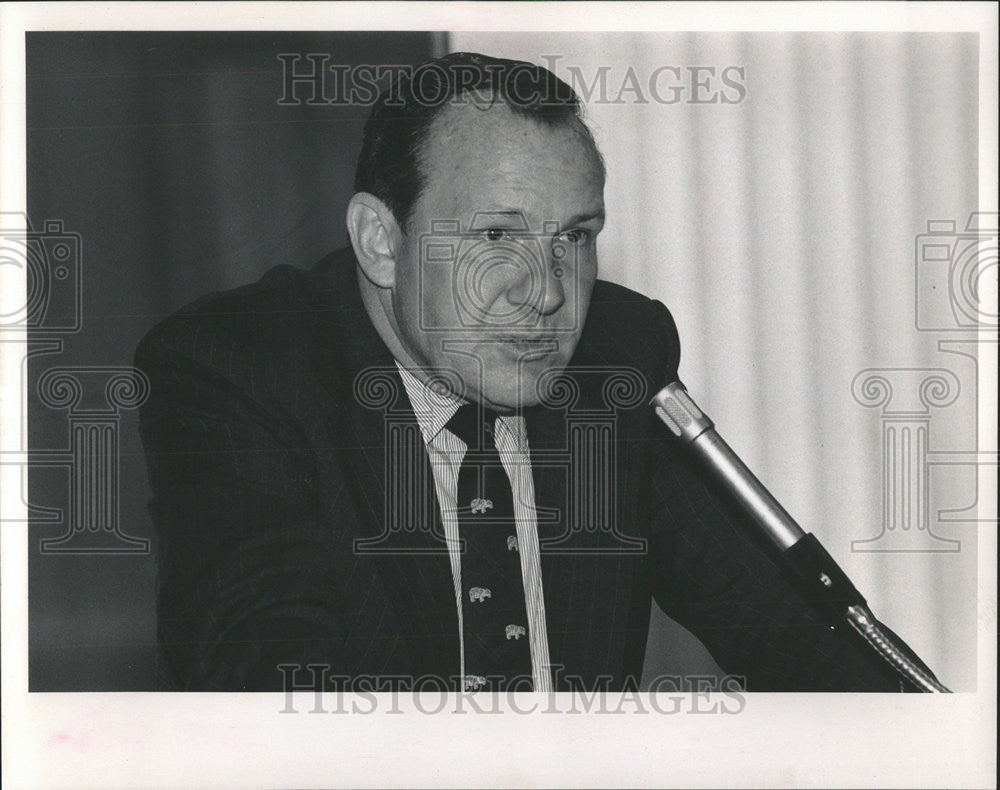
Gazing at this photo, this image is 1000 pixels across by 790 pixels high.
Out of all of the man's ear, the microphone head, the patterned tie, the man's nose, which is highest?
the man's ear

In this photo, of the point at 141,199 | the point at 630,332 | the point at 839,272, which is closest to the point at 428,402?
the point at 630,332

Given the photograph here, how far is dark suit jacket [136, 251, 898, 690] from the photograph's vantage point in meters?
1.54

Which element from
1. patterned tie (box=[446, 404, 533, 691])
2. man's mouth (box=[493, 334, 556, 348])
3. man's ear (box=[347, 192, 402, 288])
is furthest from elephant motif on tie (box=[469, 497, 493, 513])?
man's ear (box=[347, 192, 402, 288])

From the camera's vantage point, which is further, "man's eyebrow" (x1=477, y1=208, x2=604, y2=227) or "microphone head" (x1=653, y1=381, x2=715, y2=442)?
"microphone head" (x1=653, y1=381, x2=715, y2=442)

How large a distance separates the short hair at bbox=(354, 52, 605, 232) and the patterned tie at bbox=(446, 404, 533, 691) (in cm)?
36

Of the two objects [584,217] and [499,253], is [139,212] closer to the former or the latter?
[499,253]

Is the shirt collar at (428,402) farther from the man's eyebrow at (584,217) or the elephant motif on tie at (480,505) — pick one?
the man's eyebrow at (584,217)

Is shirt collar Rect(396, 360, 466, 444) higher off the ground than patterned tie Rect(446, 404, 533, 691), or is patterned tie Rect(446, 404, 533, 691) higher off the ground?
shirt collar Rect(396, 360, 466, 444)

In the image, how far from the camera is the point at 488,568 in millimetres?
1559

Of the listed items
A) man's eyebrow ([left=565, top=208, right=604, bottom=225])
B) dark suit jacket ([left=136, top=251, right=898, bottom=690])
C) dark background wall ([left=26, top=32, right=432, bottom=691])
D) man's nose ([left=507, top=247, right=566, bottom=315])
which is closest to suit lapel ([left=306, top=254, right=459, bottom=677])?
dark suit jacket ([left=136, top=251, right=898, bottom=690])

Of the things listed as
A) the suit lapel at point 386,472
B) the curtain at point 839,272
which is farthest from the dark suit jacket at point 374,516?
the curtain at point 839,272

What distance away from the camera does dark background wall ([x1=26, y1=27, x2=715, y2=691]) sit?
1591 millimetres

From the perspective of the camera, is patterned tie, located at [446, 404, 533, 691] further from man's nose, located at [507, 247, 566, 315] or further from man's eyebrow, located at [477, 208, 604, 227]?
man's eyebrow, located at [477, 208, 604, 227]

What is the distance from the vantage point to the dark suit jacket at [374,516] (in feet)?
5.05
